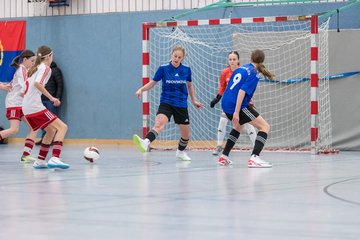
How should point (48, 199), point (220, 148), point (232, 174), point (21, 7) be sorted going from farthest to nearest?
1. point (21, 7)
2. point (220, 148)
3. point (232, 174)
4. point (48, 199)

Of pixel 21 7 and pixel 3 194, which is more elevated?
pixel 21 7

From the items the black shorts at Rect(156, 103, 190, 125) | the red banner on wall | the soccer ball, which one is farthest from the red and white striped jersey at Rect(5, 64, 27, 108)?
the red banner on wall

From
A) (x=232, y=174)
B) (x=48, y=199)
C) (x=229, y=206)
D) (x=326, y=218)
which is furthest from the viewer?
(x=232, y=174)

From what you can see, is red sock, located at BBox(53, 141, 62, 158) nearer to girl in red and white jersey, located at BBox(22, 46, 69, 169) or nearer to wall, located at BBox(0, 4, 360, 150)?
girl in red and white jersey, located at BBox(22, 46, 69, 169)

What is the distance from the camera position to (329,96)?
54.5ft

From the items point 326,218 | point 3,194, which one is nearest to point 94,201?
point 3,194

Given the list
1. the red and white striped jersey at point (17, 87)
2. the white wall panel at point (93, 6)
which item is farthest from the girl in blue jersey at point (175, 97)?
the white wall panel at point (93, 6)

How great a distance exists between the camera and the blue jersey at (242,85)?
456 inches

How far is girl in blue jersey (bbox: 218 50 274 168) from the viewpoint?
454 inches

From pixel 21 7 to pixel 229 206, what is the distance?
1501 cm

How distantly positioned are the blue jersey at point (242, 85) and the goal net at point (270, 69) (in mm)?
3738

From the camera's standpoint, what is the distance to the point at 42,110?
11289 mm

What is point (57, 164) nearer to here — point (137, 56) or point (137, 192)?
point (137, 192)

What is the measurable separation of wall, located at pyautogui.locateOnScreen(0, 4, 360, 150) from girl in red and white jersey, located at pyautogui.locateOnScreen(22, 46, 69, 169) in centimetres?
783
